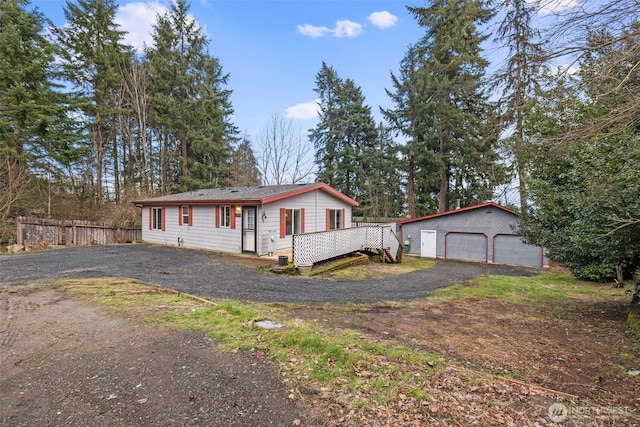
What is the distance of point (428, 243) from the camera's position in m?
15.5

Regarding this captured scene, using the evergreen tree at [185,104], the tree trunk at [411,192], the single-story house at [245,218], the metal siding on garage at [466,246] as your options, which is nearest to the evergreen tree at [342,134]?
the tree trunk at [411,192]

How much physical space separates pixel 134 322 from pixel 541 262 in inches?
582

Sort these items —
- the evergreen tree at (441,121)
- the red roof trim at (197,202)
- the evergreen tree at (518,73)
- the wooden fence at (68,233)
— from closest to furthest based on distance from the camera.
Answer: the evergreen tree at (518,73), the red roof trim at (197,202), the wooden fence at (68,233), the evergreen tree at (441,121)

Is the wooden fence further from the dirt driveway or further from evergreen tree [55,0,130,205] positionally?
the dirt driveway

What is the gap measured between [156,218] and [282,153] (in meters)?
9.84

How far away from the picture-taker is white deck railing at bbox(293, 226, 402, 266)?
9164mm

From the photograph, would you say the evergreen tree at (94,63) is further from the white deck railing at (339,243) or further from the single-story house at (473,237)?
the single-story house at (473,237)

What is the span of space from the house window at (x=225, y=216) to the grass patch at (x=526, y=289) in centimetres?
840

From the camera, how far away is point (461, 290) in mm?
7590

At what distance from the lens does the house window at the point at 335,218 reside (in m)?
15.0

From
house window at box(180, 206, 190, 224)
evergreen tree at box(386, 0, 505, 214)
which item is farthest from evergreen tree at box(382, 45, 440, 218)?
house window at box(180, 206, 190, 224)

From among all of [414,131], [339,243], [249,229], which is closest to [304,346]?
[339,243]

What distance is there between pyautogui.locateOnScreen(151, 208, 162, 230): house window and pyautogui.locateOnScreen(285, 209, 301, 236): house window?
709cm

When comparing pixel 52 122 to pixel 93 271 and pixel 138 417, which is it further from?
pixel 138 417
